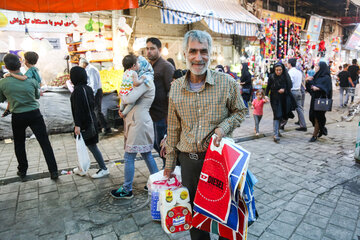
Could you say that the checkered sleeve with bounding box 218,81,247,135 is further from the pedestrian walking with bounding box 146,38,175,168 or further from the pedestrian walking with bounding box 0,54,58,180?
the pedestrian walking with bounding box 0,54,58,180

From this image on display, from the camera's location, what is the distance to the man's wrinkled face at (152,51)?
3699 mm

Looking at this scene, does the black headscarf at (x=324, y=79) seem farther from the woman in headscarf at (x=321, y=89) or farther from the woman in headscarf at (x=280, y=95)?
the woman in headscarf at (x=280, y=95)

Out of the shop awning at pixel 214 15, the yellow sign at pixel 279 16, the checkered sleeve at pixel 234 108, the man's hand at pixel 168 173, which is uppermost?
the yellow sign at pixel 279 16

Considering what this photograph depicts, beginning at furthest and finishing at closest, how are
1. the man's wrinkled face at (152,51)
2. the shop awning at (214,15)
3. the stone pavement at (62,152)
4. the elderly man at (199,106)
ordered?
1. the shop awning at (214,15)
2. the stone pavement at (62,152)
3. the man's wrinkled face at (152,51)
4. the elderly man at (199,106)

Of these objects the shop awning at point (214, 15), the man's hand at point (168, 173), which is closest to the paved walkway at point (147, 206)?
the man's hand at point (168, 173)

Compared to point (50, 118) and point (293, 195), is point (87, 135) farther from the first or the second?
point (50, 118)

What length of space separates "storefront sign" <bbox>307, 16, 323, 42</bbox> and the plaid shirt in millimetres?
18364

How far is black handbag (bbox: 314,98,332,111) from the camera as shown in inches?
230

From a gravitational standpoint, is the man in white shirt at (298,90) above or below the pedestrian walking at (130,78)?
below

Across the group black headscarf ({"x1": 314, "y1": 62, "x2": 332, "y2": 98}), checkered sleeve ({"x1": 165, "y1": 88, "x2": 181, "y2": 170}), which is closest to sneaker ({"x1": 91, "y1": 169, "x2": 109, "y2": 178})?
checkered sleeve ({"x1": 165, "y1": 88, "x2": 181, "y2": 170})

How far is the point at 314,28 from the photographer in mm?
17422

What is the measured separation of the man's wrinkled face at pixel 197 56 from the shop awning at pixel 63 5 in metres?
5.62

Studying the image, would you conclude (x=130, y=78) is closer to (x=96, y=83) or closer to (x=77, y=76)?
(x=77, y=76)

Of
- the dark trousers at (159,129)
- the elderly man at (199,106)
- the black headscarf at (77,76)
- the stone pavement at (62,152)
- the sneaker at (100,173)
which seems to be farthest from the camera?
the stone pavement at (62,152)
